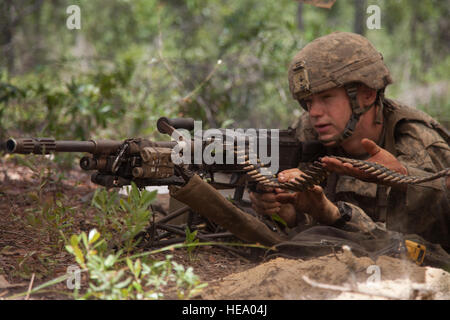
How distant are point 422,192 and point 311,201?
2.48 feet

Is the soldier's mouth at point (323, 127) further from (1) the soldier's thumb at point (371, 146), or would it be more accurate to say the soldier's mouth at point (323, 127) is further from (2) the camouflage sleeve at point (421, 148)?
(1) the soldier's thumb at point (371, 146)

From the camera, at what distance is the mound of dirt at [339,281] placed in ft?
8.04

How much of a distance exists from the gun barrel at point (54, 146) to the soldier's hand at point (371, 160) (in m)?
1.38

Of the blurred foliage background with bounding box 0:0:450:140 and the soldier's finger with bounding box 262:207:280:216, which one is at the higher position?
the blurred foliage background with bounding box 0:0:450:140

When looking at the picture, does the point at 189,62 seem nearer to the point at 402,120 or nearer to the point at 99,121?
the point at 99,121

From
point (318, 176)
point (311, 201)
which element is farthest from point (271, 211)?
point (318, 176)

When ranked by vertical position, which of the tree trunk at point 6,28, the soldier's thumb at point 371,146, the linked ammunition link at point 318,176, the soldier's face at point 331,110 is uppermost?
the tree trunk at point 6,28

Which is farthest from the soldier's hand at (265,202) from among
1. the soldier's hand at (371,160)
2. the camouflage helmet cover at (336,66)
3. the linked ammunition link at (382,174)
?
the camouflage helmet cover at (336,66)

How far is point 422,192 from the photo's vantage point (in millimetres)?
3572

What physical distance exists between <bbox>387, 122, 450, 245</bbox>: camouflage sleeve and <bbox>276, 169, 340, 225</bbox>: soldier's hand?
0.45m

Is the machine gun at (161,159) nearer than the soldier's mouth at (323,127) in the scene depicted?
Yes

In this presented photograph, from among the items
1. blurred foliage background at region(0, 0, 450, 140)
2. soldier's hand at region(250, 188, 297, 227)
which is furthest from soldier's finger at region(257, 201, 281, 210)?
blurred foliage background at region(0, 0, 450, 140)

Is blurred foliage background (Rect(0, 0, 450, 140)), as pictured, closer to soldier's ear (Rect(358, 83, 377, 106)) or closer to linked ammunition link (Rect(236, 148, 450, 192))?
soldier's ear (Rect(358, 83, 377, 106))

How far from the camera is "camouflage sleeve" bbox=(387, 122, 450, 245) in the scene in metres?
3.59
